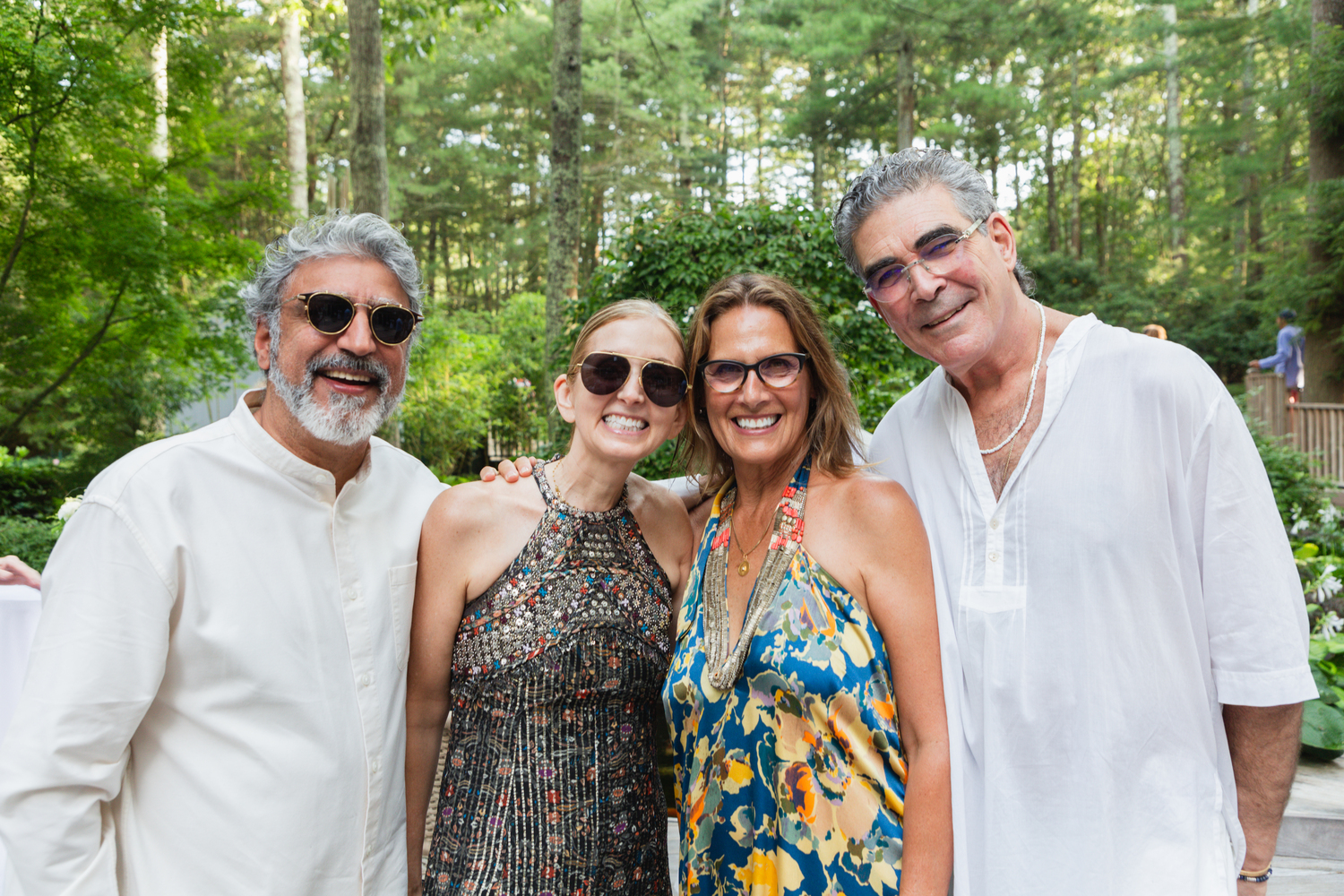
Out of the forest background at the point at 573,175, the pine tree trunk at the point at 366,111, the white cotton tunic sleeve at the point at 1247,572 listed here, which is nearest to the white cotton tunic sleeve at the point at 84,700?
the white cotton tunic sleeve at the point at 1247,572

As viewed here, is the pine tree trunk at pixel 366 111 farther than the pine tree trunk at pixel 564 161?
No

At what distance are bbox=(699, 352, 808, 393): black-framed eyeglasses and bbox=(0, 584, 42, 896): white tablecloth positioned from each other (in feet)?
5.82

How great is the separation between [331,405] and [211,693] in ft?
2.17

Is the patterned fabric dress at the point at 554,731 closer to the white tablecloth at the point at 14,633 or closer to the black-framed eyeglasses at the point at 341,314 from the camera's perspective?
the black-framed eyeglasses at the point at 341,314

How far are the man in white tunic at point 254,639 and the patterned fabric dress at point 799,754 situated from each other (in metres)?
0.75

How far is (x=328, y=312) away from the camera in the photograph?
1.95m

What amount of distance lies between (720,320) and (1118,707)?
129 cm

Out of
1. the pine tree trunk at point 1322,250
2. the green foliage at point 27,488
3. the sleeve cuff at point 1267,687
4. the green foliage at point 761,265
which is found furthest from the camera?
Answer: the pine tree trunk at point 1322,250

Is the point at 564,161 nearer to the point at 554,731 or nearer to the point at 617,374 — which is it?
the point at 617,374

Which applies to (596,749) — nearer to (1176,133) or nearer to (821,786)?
(821,786)

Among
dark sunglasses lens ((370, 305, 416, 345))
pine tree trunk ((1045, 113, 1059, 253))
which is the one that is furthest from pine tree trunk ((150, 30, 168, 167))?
pine tree trunk ((1045, 113, 1059, 253))

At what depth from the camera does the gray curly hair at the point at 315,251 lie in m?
1.99

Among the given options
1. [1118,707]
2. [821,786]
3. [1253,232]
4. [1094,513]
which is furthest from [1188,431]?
[1253,232]

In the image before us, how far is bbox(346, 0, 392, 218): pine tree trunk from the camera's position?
6.13 metres
